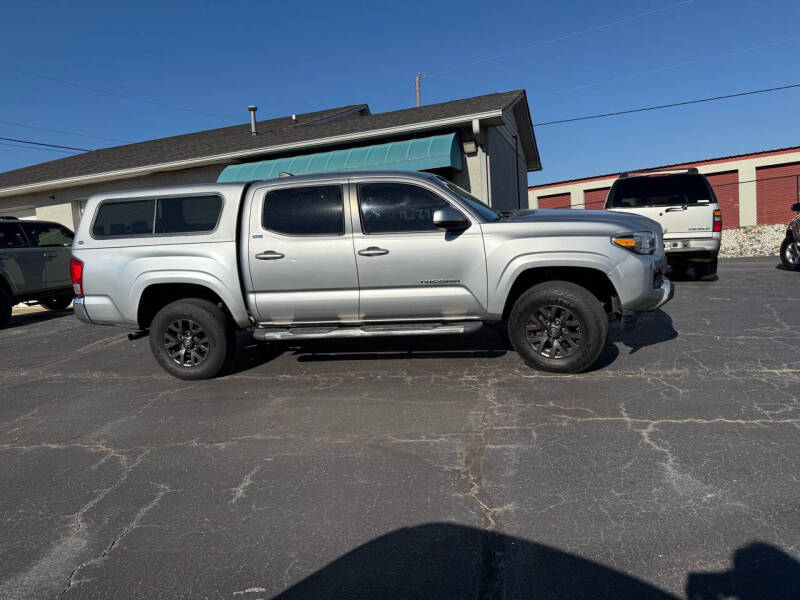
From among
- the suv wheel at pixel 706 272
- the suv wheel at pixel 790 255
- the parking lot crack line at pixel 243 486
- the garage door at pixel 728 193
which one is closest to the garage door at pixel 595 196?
the garage door at pixel 728 193

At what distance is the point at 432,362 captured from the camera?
6.09 m

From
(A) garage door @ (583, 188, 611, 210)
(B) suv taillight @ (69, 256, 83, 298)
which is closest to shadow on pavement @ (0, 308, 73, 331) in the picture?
(B) suv taillight @ (69, 256, 83, 298)

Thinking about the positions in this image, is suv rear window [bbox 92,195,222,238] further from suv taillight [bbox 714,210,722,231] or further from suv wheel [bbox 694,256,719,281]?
suv wheel [bbox 694,256,719,281]

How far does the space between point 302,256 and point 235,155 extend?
38.2ft

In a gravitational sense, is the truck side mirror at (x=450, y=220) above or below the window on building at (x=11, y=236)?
below

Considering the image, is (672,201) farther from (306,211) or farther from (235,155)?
(235,155)

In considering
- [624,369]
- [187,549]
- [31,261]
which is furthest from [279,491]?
[31,261]

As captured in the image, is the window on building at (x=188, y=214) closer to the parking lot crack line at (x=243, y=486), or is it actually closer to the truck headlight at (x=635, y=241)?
the parking lot crack line at (x=243, y=486)

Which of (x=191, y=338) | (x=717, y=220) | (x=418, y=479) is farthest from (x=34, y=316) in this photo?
(x=717, y=220)

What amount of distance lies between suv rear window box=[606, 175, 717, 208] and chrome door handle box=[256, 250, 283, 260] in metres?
6.96

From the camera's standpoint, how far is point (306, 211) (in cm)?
575

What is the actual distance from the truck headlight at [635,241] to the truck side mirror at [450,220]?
1321 mm

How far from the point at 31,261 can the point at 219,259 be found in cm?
734

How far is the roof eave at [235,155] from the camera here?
1360 centimetres
